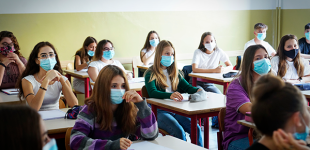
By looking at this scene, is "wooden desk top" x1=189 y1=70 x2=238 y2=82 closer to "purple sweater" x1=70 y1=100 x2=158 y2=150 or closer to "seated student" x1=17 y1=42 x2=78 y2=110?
"seated student" x1=17 y1=42 x2=78 y2=110

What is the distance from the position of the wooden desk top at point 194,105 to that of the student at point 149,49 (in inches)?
101

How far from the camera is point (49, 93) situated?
287cm

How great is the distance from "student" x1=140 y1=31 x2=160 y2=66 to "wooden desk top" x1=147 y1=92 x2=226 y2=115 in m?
2.58

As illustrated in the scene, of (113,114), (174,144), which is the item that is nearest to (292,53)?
(174,144)

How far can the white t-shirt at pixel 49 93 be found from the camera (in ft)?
9.35

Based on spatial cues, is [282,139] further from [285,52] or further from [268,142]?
[285,52]

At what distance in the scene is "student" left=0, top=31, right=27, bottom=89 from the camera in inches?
144

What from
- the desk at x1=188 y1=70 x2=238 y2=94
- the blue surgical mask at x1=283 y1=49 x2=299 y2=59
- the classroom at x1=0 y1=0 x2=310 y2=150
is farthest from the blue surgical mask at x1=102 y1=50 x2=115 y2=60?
the blue surgical mask at x1=283 y1=49 x2=299 y2=59

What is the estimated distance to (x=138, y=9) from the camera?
6.10 metres

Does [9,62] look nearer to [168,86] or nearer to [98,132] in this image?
[168,86]

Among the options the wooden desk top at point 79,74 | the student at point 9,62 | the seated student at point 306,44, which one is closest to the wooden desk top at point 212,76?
the wooden desk top at point 79,74

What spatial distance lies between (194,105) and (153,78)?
0.56 metres

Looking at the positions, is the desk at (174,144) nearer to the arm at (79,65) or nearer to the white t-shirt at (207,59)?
the white t-shirt at (207,59)

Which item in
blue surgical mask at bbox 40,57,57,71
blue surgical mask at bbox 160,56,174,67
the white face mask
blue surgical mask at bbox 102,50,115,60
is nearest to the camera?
blue surgical mask at bbox 40,57,57,71
